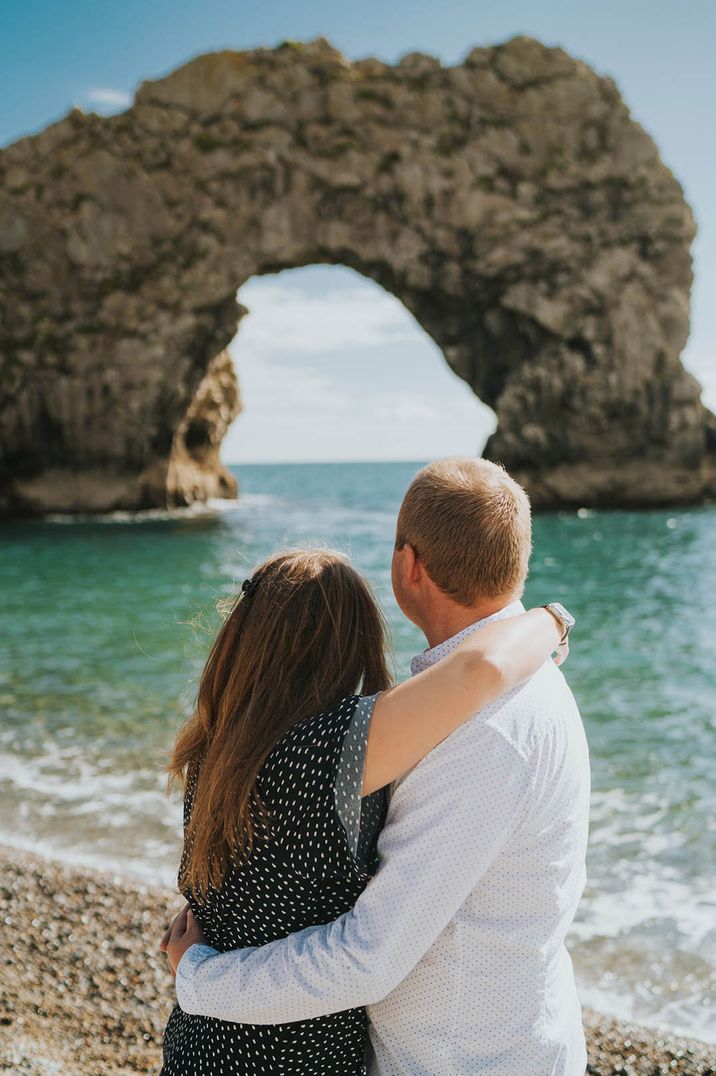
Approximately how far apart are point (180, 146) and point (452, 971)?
132ft

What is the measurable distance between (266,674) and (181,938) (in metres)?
0.71

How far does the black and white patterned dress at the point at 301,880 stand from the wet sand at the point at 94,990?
1669mm

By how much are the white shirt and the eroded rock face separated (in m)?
37.4

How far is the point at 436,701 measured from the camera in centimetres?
161

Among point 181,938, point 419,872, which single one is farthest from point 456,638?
point 181,938

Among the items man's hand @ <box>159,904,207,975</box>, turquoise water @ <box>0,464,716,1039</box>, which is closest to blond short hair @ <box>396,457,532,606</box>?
turquoise water @ <box>0,464,716,1039</box>

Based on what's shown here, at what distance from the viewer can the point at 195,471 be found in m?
44.7

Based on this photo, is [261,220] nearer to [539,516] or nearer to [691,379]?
[539,516]

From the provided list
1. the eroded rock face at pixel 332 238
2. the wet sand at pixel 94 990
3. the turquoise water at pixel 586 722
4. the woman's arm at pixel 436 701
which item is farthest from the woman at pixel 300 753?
the eroded rock face at pixel 332 238

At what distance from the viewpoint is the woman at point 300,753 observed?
5.45ft

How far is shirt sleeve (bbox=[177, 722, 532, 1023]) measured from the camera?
1623mm

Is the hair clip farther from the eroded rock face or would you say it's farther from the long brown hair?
the eroded rock face

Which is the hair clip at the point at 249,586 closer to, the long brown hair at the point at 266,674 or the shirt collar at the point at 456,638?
the long brown hair at the point at 266,674

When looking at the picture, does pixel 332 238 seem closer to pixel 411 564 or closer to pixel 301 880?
pixel 411 564
